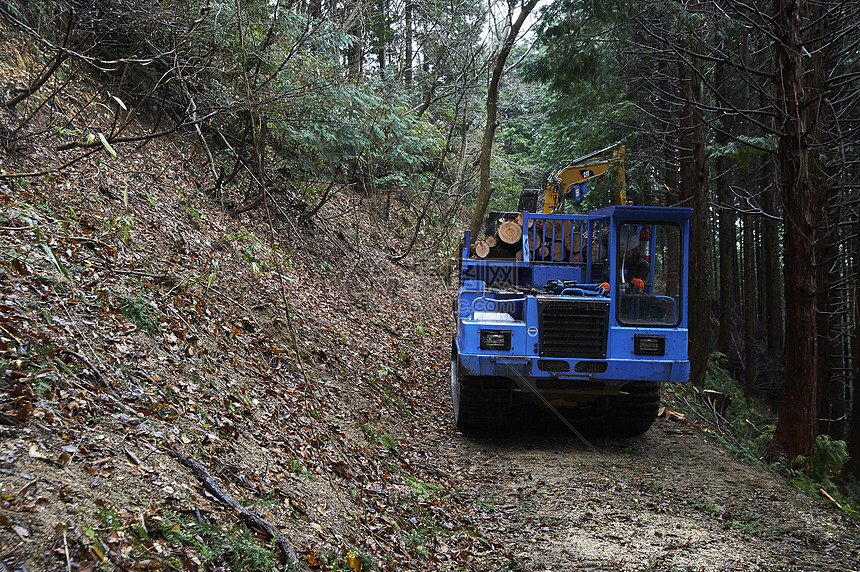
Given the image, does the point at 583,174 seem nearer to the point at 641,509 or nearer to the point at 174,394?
the point at 641,509

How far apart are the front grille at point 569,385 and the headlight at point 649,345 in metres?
0.64

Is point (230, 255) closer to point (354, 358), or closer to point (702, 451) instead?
point (354, 358)

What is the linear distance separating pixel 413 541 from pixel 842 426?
41.4 ft

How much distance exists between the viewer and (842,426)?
1336 centimetres

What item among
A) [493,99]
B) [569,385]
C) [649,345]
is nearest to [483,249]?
[569,385]

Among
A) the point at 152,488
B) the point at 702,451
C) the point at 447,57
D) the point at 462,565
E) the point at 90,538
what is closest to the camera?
the point at 90,538

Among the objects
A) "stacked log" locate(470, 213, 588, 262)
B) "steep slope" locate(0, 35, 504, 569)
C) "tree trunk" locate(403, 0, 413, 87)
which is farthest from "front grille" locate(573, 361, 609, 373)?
"tree trunk" locate(403, 0, 413, 87)

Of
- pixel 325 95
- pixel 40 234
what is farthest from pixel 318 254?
pixel 40 234

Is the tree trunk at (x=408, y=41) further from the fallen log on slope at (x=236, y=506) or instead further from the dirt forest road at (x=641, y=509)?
the fallen log on slope at (x=236, y=506)

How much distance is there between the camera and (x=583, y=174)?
10.1 meters

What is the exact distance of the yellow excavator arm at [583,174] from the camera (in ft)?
32.2

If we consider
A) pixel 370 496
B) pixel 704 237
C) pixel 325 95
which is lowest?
pixel 370 496

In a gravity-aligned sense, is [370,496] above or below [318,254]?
below

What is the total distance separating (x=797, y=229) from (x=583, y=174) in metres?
3.57
